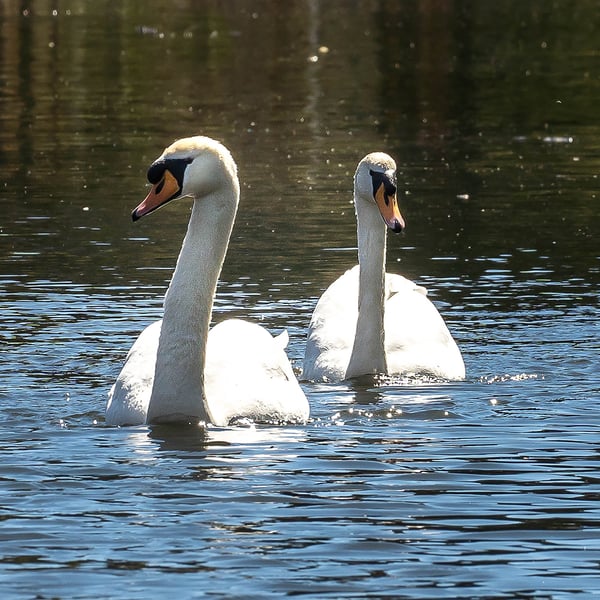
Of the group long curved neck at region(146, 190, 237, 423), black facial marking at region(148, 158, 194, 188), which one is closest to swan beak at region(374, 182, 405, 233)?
long curved neck at region(146, 190, 237, 423)

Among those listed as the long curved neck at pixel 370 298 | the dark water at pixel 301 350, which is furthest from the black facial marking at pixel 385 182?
the dark water at pixel 301 350

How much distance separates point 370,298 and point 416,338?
0.57 m

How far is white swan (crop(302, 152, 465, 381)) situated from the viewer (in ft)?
41.4

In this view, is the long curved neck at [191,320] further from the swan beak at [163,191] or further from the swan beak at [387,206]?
the swan beak at [387,206]

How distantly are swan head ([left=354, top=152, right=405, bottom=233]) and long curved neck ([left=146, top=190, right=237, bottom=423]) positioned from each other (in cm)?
230

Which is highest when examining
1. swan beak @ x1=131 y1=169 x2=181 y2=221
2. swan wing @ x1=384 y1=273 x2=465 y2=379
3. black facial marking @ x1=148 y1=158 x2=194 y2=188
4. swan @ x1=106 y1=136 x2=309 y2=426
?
black facial marking @ x1=148 y1=158 x2=194 y2=188

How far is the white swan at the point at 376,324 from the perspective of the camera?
12609 millimetres

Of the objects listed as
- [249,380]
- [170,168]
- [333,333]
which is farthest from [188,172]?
[333,333]

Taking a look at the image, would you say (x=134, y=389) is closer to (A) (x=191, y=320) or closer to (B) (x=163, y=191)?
(A) (x=191, y=320)

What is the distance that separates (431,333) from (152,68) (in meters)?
29.6

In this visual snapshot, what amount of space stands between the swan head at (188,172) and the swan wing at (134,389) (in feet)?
3.08

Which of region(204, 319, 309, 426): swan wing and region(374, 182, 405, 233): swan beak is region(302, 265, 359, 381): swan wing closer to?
region(374, 182, 405, 233): swan beak

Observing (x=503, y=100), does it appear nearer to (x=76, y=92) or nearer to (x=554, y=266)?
(x=76, y=92)

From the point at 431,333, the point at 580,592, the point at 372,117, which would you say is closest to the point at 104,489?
the point at 580,592
